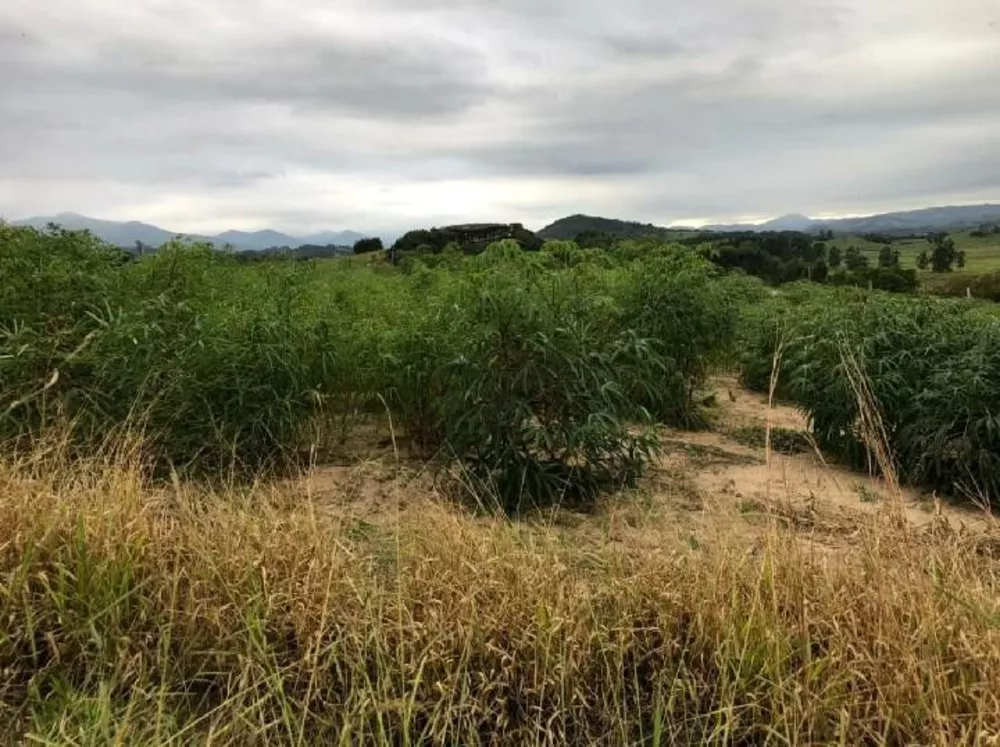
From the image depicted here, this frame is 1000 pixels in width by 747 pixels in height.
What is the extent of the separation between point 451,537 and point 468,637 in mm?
522

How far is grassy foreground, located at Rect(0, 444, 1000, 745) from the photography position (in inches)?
80.1

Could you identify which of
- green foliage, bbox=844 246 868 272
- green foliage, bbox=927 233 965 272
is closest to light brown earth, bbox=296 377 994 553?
green foliage, bbox=844 246 868 272

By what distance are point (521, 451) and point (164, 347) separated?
2290 millimetres

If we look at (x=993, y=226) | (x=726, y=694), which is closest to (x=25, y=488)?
(x=726, y=694)

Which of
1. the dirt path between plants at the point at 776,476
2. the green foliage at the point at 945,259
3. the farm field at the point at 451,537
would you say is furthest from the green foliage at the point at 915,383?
the green foliage at the point at 945,259

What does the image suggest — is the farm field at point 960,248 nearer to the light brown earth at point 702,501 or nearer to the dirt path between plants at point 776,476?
the dirt path between plants at point 776,476

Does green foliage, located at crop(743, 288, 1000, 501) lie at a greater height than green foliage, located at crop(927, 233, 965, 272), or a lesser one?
lesser

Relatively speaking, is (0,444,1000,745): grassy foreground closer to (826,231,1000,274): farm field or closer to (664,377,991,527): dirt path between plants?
(664,377,991,527): dirt path between plants

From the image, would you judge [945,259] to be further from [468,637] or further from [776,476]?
[468,637]

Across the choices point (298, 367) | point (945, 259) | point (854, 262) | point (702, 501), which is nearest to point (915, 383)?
point (702, 501)

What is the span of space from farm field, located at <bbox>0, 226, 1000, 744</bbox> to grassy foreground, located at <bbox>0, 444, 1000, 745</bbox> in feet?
0.05

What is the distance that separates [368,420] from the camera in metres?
6.53

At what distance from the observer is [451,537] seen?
269cm

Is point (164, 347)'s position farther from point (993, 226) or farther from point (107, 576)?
point (993, 226)
